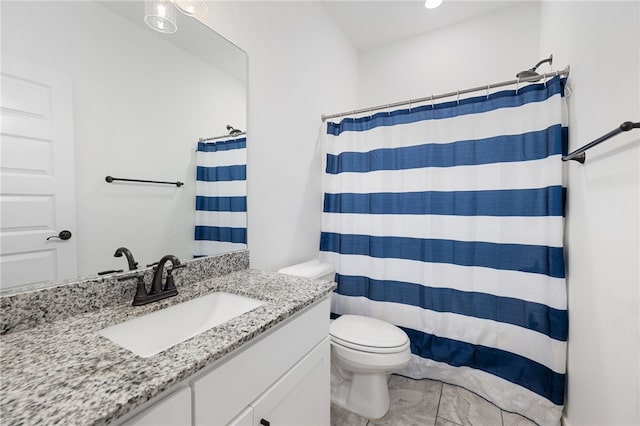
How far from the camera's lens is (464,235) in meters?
1.65

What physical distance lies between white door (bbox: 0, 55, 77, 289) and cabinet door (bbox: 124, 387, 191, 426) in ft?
1.94

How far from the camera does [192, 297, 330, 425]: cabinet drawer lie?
0.64 meters

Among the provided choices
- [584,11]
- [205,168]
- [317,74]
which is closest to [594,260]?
[584,11]

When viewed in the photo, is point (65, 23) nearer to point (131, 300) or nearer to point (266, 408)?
point (131, 300)

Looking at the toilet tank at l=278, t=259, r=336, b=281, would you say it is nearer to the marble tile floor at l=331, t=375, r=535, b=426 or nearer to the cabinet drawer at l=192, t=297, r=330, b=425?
the cabinet drawer at l=192, t=297, r=330, b=425

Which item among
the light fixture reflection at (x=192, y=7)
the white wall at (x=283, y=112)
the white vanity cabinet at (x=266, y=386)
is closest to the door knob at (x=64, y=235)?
the white vanity cabinet at (x=266, y=386)

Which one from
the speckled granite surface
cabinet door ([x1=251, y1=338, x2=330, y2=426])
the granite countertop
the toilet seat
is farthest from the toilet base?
the speckled granite surface

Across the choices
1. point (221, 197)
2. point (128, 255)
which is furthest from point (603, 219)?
point (128, 255)

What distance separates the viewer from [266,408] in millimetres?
816

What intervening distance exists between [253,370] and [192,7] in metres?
1.40

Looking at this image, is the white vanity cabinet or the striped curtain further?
the striped curtain

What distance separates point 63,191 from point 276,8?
5.13 ft

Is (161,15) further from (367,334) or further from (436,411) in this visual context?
(436,411)

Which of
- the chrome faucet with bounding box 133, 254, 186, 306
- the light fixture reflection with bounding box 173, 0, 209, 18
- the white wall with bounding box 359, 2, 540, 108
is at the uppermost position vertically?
the white wall with bounding box 359, 2, 540, 108
